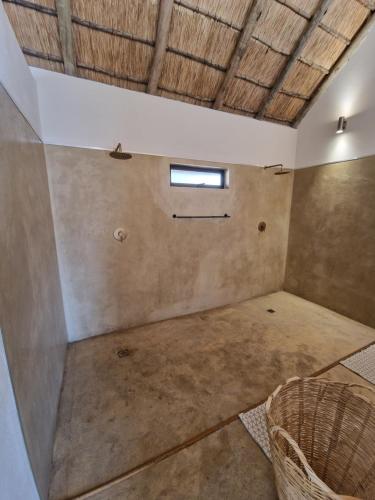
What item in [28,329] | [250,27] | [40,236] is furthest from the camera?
[250,27]

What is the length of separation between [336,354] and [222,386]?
118 centimetres

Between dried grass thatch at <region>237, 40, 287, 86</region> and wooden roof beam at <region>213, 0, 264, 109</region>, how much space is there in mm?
86

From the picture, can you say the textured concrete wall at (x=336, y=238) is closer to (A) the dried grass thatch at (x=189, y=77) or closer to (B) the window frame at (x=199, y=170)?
(B) the window frame at (x=199, y=170)

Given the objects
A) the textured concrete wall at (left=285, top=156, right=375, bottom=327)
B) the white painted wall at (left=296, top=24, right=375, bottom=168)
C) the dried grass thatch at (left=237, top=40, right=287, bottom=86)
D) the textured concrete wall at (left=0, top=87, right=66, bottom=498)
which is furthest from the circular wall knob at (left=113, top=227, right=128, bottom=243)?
the white painted wall at (left=296, top=24, right=375, bottom=168)

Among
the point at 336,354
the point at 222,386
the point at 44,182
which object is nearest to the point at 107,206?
the point at 44,182

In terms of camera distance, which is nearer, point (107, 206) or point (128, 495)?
point (128, 495)

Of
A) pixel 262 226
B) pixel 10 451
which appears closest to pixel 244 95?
pixel 262 226

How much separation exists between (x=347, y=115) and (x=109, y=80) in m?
2.65

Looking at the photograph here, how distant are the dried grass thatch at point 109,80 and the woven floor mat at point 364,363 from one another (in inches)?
127

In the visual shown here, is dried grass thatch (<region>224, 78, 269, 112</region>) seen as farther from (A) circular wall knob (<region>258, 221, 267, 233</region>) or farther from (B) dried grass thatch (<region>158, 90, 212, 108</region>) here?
(A) circular wall knob (<region>258, 221, 267, 233</region>)

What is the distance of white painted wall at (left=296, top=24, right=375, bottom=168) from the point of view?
7.67 ft

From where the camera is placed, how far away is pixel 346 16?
213 centimetres

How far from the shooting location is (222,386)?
1678mm

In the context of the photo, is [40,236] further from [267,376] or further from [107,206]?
[267,376]
